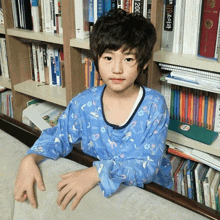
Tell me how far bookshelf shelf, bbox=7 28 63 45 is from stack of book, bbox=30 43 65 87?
15 cm

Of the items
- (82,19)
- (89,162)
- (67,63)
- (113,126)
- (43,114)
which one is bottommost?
(43,114)

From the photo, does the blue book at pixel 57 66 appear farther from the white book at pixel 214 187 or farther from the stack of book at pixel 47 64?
the white book at pixel 214 187

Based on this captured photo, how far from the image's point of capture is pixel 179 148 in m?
1.33

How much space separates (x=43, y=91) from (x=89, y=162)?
0.80 m

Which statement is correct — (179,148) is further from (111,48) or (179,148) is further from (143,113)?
(111,48)

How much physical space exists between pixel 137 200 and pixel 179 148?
0.63 metres

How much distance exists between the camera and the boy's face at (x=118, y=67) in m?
0.87

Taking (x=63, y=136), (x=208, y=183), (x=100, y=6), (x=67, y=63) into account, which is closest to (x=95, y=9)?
(x=100, y=6)

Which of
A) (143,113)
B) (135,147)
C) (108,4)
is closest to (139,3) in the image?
(108,4)

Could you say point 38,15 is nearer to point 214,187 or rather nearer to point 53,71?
point 53,71

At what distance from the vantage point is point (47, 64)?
5.56 ft

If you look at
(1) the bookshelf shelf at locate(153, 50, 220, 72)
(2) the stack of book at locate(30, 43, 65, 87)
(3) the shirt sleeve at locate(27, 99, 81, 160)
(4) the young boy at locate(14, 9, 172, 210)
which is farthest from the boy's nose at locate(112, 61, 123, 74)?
(2) the stack of book at locate(30, 43, 65, 87)

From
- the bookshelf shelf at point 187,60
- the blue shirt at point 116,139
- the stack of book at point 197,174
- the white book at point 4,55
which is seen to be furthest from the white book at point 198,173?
the white book at point 4,55

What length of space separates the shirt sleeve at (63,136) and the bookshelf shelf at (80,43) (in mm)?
358
